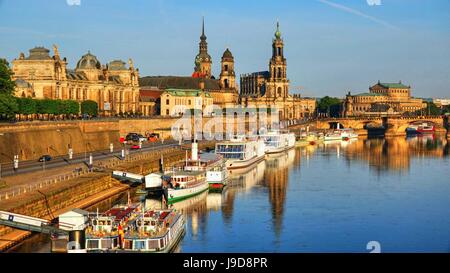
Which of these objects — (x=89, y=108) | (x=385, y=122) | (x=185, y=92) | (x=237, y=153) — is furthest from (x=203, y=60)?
(x=237, y=153)

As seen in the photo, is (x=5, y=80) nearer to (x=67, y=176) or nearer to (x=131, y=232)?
(x=67, y=176)

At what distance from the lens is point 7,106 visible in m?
49.9

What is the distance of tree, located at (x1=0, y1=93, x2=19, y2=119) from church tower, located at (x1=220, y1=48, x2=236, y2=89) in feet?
290

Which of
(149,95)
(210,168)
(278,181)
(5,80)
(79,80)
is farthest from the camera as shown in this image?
(149,95)

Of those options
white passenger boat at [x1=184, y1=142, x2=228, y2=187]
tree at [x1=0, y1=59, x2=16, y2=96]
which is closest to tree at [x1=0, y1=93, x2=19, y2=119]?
tree at [x1=0, y1=59, x2=16, y2=96]

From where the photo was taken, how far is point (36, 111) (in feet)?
192

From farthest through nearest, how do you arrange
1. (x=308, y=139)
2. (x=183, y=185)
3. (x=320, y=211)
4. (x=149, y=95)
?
1. (x=149, y=95)
2. (x=308, y=139)
3. (x=183, y=185)
4. (x=320, y=211)

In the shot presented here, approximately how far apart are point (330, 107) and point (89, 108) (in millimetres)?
115079

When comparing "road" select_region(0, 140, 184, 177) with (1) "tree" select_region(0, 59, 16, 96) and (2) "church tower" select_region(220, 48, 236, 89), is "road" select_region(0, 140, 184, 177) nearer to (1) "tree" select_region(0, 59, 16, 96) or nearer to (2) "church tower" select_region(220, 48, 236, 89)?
(1) "tree" select_region(0, 59, 16, 96)

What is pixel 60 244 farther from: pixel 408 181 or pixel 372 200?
pixel 408 181

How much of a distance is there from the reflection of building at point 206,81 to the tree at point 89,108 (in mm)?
47848

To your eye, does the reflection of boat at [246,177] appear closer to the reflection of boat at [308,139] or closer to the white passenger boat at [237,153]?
the white passenger boat at [237,153]

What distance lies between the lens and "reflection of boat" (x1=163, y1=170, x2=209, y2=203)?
39719 millimetres
